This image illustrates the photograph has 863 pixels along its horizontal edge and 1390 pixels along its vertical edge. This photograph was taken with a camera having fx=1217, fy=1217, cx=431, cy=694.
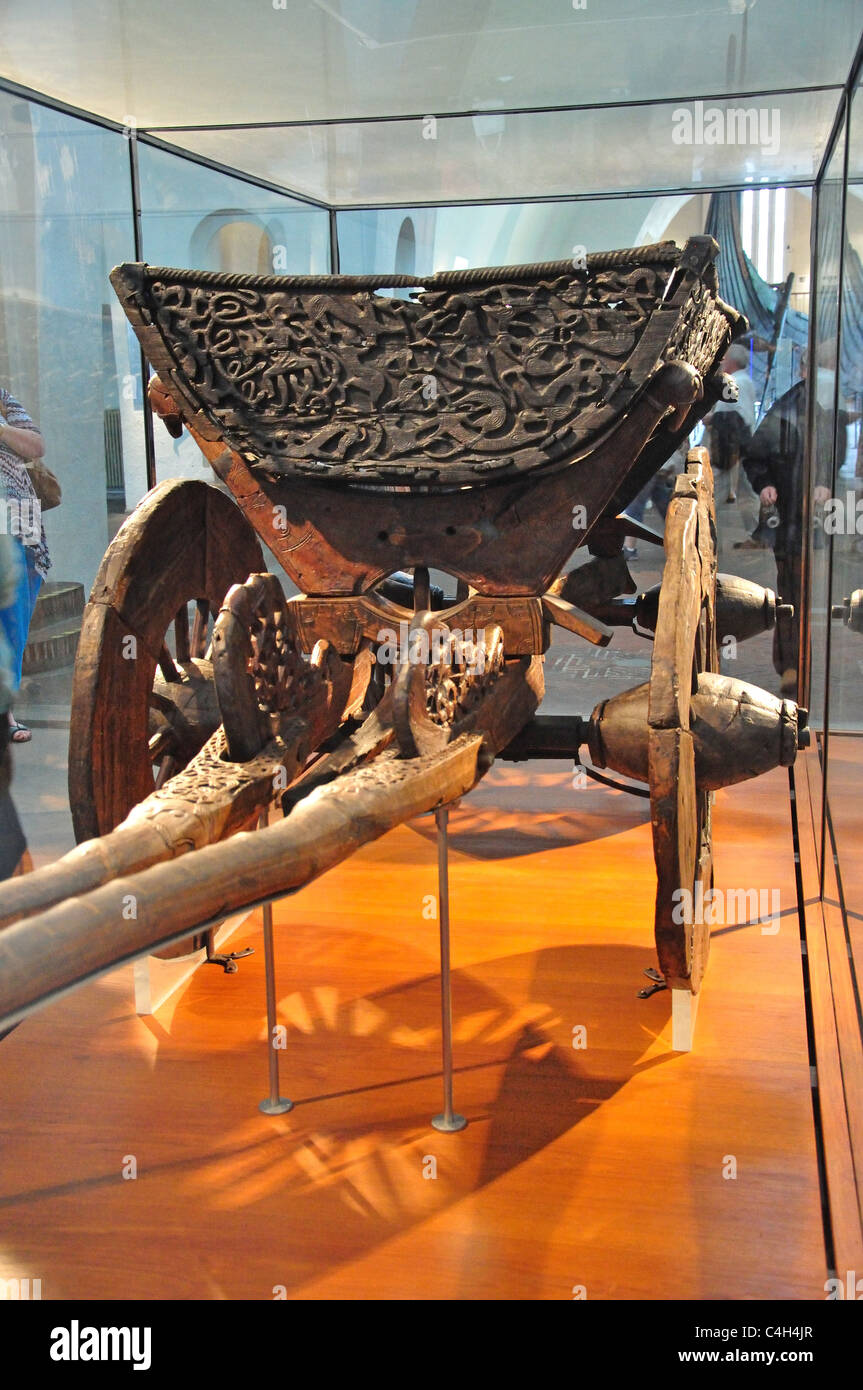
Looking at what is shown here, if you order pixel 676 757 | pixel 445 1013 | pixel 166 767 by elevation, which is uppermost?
pixel 676 757

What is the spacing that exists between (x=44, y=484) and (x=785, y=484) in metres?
3.24

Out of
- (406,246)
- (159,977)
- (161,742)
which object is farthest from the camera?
(406,246)

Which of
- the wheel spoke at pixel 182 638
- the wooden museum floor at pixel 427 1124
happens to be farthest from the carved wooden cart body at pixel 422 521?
the wooden museum floor at pixel 427 1124

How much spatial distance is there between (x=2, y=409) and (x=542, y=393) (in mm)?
1636

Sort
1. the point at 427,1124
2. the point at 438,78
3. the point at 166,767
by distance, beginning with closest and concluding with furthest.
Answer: the point at 427,1124 < the point at 166,767 < the point at 438,78

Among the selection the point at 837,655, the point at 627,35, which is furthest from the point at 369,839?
the point at 627,35

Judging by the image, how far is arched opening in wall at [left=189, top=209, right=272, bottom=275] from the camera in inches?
165

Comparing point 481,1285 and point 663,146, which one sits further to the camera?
point 663,146

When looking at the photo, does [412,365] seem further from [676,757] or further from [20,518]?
[20,518]

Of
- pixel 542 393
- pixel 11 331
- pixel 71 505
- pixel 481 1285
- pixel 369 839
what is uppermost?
pixel 11 331

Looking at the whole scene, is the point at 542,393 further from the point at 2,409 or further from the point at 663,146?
the point at 663,146

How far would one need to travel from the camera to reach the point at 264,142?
4.28 metres

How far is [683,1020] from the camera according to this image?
10.1 ft

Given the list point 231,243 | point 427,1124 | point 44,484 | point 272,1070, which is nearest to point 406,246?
point 231,243
